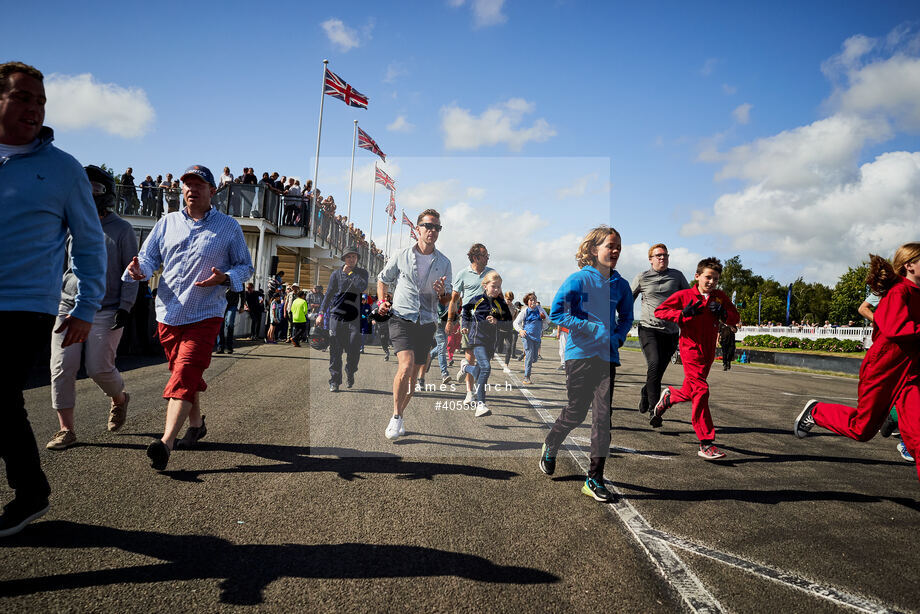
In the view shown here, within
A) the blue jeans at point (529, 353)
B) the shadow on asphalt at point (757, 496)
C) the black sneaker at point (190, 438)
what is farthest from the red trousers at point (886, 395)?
the blue jeans at point (529, 353)

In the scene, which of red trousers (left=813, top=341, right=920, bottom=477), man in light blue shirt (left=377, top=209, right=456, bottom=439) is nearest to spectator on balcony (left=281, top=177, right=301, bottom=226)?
man in light blue shirt (left=377, top=209, right=456, bottom=439)

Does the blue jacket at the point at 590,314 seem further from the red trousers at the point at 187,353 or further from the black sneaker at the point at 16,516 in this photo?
the black sneaker at the point at 16,516

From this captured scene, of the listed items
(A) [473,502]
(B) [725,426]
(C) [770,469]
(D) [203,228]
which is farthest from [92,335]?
(B) [725,426]

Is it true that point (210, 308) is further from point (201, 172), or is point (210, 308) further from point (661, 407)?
point (661, 407)

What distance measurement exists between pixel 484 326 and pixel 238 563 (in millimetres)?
4824

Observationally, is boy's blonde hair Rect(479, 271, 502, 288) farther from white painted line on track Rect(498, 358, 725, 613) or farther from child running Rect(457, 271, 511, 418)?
white painted line on track Rect(498, 358, 725, 613)

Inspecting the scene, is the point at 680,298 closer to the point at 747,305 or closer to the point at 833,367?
the point at 833,367

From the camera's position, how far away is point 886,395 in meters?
3.86

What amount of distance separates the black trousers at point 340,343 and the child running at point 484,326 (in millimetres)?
1969

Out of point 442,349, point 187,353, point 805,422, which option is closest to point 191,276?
point 187,353

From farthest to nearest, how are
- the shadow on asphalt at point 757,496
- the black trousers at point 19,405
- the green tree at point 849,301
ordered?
the green tree at point 849,301 → the shadow on asphalt at point 757,496 → the black trousers at point 19,405

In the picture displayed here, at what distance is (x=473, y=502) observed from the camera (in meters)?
3.42

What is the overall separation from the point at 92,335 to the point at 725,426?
708cm

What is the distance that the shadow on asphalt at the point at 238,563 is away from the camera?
2215mm
